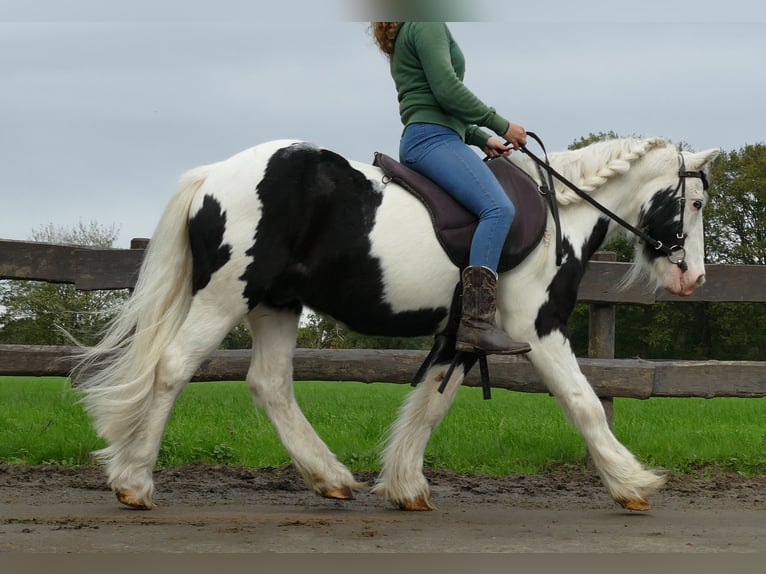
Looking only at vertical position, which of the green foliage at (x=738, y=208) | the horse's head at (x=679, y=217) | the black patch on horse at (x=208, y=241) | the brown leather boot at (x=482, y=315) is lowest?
the brown leather boot at (x=482, y=315)

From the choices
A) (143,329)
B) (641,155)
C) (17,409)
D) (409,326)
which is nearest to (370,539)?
(409,326)

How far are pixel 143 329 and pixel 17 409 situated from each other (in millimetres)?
4850

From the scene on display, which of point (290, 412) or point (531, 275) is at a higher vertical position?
point (531, 275)

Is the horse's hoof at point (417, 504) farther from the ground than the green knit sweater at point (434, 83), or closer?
closer

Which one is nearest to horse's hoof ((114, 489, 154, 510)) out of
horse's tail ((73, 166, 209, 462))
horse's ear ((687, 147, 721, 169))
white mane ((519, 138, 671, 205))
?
horse's tail ((73, 166, 209, 462))

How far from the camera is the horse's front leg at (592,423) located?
17.9ft

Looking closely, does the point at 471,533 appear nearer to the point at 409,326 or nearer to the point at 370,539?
the point at 370,539

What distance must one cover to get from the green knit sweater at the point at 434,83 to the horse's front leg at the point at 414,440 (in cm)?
140

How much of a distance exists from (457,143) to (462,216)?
45 centimetres

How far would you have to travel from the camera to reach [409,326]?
546 cm

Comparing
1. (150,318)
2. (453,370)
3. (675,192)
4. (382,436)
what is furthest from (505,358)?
(150,318)

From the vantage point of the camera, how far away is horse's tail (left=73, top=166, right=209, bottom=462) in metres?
5.24

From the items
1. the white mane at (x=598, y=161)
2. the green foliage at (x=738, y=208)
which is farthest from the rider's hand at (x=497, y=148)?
the green foliage at (x=738, y=208)

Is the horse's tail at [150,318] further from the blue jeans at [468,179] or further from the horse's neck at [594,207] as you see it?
the horse's neck at [594,207]
